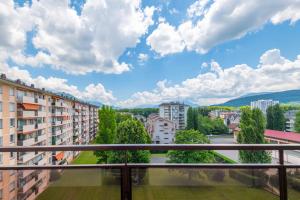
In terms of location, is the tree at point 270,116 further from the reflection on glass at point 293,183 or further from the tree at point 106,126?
the reflection on glass at point 293,183

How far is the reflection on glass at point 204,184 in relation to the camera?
4.92ft

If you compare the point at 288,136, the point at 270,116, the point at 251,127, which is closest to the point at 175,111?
the point at 270,116

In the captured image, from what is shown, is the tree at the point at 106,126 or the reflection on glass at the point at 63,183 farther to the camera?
the tree at the point at 106,126

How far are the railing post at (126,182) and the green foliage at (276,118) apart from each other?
16.3 meters

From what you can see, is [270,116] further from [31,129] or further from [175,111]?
[175,111]

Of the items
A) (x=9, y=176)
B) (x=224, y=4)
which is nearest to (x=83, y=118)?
(x=224, y=4)

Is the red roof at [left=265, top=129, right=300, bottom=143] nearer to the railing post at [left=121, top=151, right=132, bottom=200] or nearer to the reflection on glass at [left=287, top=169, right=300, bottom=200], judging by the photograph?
the reflection on glass at [left=287, top=169, right=300, bottom=200]

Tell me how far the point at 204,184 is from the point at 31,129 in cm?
1440

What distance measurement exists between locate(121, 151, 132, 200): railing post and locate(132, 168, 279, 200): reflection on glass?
4 cm

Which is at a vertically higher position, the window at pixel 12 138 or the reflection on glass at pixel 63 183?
the reflection on glass at pixel 63 183

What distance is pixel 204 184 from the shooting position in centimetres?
156

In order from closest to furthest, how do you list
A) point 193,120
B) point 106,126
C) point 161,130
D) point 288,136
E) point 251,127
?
1. point 288,136
2. point 251,127
3. point 106,126
4. point 193,120
5. point 161,130

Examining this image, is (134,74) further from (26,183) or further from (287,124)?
(26,183)

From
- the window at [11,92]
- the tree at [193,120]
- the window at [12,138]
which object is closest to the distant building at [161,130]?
the tree at [193,120]
